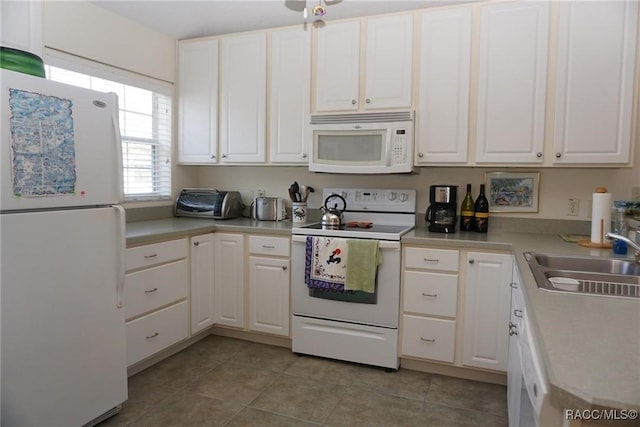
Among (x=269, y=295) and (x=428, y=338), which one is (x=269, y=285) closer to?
(x=269, y=295)

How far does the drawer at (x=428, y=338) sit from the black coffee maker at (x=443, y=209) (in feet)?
1.94

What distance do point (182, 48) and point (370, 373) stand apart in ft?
9.31

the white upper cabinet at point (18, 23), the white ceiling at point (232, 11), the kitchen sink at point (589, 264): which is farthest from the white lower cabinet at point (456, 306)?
the white upper cabinet at point (18, 23)

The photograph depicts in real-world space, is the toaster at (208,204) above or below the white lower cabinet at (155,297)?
above

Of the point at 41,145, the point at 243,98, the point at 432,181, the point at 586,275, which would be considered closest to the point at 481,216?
the point at 432,181

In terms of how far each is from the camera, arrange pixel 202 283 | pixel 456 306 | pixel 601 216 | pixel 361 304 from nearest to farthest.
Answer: pixel 601 216 → pixel 456 306 → pixel 361 304 → pixel 202 283

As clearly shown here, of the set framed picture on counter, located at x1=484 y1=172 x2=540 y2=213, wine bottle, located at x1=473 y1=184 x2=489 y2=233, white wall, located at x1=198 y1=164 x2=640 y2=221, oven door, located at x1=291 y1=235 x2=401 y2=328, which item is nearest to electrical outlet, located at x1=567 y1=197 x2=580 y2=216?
white wall, located at x1=198 y1=164 x2=640 y2=221

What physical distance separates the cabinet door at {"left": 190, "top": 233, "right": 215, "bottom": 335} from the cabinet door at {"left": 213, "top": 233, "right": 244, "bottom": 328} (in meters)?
0.04

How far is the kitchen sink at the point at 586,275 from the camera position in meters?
1.53

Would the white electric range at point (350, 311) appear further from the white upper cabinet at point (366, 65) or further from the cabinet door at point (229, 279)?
the white upper cabinet at point (366, 65)

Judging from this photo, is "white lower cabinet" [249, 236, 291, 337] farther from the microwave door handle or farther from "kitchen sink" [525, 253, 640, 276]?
"kitchen sink" [525, 253, 640, 276]

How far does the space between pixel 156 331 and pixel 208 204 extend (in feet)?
3.75

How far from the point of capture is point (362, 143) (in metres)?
2.87

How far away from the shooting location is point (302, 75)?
10.0 ft
